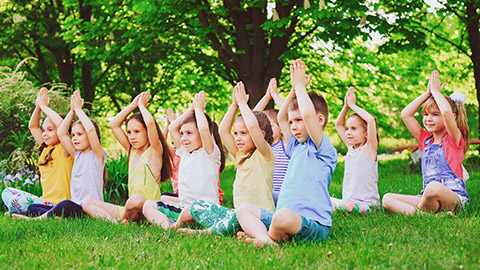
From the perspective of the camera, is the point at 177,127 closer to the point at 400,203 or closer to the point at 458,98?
the point at 400,203

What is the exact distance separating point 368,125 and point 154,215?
2512mm

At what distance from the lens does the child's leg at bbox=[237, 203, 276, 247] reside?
3834mm

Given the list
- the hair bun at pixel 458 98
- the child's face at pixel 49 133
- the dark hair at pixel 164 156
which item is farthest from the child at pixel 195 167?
the hair bun at pixel 458 98

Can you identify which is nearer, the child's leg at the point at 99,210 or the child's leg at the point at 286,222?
the child's leg at the point at 286,222

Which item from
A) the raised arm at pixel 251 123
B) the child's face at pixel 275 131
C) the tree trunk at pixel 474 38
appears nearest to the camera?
the raised arm at pixel 251 123

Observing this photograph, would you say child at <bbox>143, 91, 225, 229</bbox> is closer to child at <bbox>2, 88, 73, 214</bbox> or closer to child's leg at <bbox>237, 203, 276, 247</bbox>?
child's leg at <bbox>237, 203, 276, 247</bbox>

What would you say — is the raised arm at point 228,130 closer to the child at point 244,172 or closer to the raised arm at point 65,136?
the child at point 244,172

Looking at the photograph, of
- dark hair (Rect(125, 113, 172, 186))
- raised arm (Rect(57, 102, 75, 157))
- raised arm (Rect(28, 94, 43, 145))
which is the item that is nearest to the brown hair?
dark hair (Rect(125, 113, 172, 186))

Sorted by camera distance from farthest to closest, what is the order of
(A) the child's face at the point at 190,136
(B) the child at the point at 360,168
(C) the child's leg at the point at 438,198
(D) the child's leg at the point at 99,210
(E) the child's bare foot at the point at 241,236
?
1. (B) the child at the point at 360,168
2. (D) the child's leg at the point at 99,210
3. (A) the child's face at the point at 190,136
4. (C) the child's leg at the point at 438,198
5. (E) the child's bare foot at the point at 241,236

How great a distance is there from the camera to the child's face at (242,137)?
4.69 meters

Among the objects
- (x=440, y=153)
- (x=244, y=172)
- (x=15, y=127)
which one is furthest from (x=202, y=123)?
(x=15, y=127)

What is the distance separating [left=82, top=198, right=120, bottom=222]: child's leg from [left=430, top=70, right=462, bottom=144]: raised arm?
3.60m

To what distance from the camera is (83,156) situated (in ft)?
19.7

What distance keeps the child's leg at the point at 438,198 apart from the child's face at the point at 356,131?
3.68 feet
